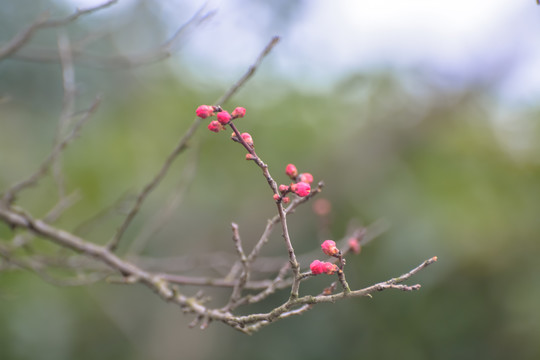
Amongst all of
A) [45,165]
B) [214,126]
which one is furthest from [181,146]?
[214,126]

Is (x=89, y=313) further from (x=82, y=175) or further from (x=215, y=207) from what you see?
(x=215, y=207)

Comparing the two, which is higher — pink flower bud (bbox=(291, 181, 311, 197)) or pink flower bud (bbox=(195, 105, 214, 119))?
pink flower bud (bbox=(195, 105, 214, 119))

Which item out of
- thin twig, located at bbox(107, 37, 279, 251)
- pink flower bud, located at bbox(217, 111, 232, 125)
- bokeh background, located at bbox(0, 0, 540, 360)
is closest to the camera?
pink flower bud, located at bbox(217, 111, 232, 125)

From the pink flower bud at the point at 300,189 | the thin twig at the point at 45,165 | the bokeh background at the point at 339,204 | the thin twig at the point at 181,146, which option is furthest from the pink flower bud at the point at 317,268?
the bokeh background at the point at 339,204

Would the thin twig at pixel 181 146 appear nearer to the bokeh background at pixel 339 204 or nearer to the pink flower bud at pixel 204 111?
the pink flower bud at pixel 204 111

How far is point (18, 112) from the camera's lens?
14.1ft

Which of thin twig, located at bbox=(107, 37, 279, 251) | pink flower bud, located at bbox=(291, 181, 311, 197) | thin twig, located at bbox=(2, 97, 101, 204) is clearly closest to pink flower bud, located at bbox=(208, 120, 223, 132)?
pink flower bud, located at bbox=(291, 181, 311, 197)

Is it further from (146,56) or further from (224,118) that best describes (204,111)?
(146,56)

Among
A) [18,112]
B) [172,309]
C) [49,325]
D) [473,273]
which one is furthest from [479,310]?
[18,112]

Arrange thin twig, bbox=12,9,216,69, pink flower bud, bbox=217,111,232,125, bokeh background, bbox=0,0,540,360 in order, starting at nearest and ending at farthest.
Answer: pink flower bud, bbox=217,111,232,125 → thin twig, bbox=12,9,216,69 → bokeh background, bbox=0,0,540,360

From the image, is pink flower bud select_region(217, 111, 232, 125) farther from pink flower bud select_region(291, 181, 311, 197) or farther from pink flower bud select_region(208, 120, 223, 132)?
pink flower bud select_region(291, 181, 311, 197)

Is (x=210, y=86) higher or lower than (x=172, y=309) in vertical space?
higher

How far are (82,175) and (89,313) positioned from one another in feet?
3.67

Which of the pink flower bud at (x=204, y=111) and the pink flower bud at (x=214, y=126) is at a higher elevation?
the pink flower bud at (x=204, y=111)
